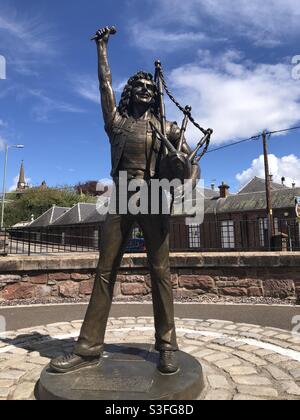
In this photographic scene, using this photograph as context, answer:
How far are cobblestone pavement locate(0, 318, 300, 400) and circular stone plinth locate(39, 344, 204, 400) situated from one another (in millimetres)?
189

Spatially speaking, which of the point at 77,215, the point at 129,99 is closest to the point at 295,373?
the point at 129,99

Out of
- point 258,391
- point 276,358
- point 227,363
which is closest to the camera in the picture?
point 258,391

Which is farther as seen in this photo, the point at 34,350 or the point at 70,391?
the point at 34,350

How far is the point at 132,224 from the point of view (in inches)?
140

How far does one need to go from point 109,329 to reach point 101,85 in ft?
11.0

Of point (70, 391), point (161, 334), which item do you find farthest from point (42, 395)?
point (161, 334)

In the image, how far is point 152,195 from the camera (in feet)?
11.5

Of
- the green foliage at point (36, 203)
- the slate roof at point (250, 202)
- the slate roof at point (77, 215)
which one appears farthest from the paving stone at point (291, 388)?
the green foliage at point (36, 203)

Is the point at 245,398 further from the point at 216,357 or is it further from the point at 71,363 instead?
the point at 71,363

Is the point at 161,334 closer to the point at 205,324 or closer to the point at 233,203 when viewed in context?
the point at 205,324

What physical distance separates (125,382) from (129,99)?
100 inches

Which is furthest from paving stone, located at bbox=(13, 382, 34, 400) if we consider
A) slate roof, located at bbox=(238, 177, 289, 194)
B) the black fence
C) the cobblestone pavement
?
slate roof, located at bbox=(238, 177, 289, 194)

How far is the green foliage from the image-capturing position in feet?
166
